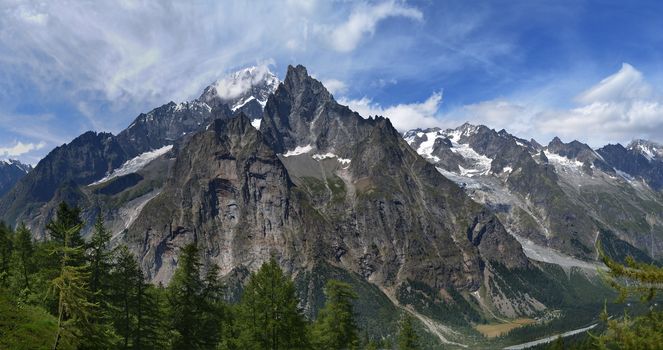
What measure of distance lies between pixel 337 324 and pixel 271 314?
31.9 ft

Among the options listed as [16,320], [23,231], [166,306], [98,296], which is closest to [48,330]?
[16,320]

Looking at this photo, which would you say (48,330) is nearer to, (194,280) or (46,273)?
(46,273)

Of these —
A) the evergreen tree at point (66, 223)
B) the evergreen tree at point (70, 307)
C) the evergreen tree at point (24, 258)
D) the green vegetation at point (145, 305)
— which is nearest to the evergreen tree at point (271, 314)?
the green vegetation at point (145, 305)

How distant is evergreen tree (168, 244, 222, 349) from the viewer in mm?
41438

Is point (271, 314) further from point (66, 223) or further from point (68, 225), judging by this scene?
point (66, 223)

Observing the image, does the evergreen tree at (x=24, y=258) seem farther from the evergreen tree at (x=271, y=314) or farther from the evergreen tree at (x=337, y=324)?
the evergreen tree at (x=337, y=324)

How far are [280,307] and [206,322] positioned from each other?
20.8 feet

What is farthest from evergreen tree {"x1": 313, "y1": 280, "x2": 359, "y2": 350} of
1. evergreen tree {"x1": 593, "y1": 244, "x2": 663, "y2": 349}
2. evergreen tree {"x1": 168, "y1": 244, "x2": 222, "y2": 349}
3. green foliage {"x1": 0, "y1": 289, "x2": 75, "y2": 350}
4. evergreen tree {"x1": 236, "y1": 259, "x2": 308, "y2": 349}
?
evergreen tree {"x1": 593, "y1": 244, "x2": 663, "y2": 349}

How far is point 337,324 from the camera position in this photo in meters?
52.2

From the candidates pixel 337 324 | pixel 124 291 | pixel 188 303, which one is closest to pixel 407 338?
pixel 337 324

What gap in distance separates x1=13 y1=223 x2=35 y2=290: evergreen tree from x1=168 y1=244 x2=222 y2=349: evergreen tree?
15941 millimetres

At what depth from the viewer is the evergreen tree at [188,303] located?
41438 mm

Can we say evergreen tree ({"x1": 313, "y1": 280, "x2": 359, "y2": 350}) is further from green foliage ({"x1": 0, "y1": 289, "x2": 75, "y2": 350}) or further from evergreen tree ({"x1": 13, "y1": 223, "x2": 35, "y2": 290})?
evergreen tree ({"x1": 13, "y1": 223, "x2": 35, "y2": 290})

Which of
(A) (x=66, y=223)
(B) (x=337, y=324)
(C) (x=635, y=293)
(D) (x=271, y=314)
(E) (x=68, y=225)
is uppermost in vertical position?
(A) (x=66, y=223)
